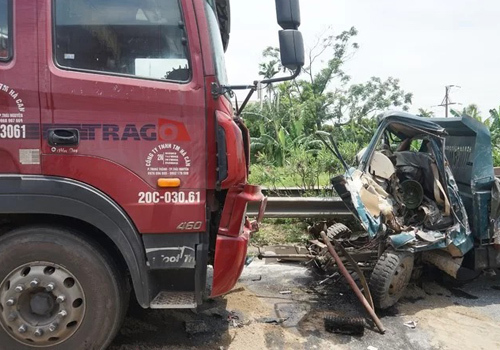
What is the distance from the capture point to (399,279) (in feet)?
14.3

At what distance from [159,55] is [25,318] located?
2.02 m

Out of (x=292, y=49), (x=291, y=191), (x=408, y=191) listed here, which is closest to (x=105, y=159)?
(x=292, y=49)

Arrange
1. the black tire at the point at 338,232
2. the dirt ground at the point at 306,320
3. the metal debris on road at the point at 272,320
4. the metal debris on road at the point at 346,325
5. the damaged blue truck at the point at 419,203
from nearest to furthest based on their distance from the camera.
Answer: the dirt ground at the point at 306,320
the metal debris on road at the point at 346,325
the metal debris on road at the point at 272,320
the damaged blue truck at the point at 419,203
the black tire at the point at 338,232

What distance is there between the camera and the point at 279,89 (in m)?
22.2

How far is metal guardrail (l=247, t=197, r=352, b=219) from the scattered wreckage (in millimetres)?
773

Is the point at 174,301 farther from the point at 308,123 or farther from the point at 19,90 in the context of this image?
the point at 308,123

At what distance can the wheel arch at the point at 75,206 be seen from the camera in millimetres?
2807

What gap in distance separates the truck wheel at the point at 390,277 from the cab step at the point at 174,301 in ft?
6.65

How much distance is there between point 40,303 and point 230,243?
4.41 feet

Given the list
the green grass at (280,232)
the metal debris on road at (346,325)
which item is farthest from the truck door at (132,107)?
the green grass at (280,232)

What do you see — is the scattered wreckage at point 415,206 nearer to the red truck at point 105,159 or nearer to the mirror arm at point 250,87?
the mirror arm at point 250,87

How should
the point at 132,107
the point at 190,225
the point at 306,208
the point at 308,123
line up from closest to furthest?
the point at 132,107
the point at 190,225
the point at 306,208
the point at 308,123

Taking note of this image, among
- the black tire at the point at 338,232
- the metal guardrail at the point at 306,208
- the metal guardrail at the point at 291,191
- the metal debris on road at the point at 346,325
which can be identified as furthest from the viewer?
the metal guardrail at the point at 291,191

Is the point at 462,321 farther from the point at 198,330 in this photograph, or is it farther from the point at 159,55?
the point at 159,55
